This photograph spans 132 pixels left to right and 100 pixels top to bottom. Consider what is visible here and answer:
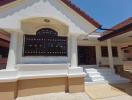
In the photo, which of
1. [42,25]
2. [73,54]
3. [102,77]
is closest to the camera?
[73,54]

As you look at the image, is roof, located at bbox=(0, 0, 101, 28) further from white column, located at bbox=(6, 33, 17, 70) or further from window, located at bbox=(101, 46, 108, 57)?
window, located at bbox=(101, 46, 108, 57)

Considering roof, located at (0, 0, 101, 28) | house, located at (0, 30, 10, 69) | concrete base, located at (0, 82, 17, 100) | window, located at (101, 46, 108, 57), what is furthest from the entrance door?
concrete base, located at (0, 82, 17, 100)

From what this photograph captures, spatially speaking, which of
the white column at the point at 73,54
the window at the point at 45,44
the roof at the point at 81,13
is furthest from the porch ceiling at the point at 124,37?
the window at the point at 45,44

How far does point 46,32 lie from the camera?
264 inches

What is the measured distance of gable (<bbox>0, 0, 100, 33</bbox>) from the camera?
5.50m

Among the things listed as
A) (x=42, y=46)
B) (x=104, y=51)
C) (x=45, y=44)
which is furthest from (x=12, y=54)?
(x=104, y=51)

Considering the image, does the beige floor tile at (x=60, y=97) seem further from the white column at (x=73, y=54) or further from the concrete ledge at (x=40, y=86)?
the white column at (x=73, y=54)

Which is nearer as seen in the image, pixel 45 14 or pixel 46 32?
pixel 45 14

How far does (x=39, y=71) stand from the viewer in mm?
5816

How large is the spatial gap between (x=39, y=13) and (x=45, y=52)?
2086 mm

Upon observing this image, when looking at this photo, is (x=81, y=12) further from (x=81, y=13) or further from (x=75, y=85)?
(x=75, y=85)

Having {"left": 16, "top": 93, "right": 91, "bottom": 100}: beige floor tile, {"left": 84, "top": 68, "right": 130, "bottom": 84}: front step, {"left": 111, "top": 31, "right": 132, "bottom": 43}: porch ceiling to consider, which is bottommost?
{"left": 16, "top": 93, "right": 91, "bottom": 100}: beige floor tile

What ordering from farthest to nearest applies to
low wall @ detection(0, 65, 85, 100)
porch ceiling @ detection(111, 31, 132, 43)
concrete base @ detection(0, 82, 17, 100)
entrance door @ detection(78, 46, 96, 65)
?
entrance door @ detection(78, 46, 96, 65)
porch ceiling @ detection(111, 31, 132, 43)
low wall @ detection(0, 65, 85, 100)
concrete base @ detection(0, 82, 17, 100)

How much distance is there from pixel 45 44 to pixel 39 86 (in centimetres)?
226
